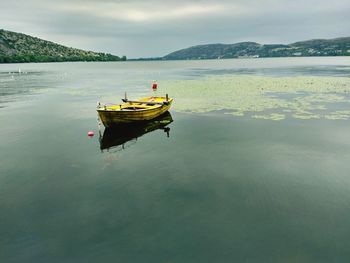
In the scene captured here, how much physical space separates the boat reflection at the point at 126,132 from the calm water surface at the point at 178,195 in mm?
205

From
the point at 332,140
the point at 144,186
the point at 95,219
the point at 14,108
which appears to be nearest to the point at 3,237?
the point at 95,219

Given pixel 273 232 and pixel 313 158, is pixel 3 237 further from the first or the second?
pixel 313 158

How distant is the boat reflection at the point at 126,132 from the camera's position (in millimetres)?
26922

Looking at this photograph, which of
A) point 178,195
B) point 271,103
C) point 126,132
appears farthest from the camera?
point 271,103

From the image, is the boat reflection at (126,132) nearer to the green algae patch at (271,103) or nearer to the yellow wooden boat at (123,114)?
the yellow wooden boat at (123,114)

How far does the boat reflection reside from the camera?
26.9 m

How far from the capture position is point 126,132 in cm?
3069

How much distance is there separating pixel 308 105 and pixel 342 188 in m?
28.0

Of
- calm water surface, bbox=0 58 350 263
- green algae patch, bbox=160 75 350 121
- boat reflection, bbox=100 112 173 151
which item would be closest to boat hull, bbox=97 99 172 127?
boat reflection, bbox=100 112 173 151

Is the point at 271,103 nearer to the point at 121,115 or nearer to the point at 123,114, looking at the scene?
the point at 123,114

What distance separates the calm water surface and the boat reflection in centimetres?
20

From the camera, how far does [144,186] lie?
59.6ft

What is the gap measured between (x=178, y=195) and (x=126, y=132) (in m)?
15.3

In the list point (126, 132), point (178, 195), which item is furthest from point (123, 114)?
point (178, 195)
